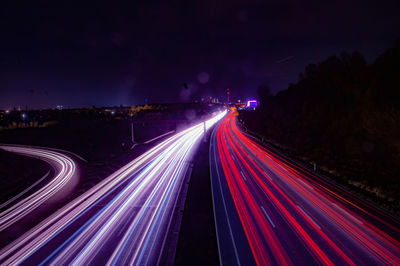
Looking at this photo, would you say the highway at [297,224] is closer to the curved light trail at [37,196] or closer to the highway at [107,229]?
the highway at [107,229]

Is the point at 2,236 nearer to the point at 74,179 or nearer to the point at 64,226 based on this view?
the point at 64,226

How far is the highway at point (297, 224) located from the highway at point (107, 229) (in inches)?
141

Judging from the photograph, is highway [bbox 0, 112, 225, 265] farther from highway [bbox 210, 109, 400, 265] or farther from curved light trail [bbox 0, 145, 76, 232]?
highway [bbox 210, 109, 400, 265]

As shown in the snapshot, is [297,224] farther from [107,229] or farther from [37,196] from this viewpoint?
[37,196]

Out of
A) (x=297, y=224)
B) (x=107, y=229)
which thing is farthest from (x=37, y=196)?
(x=297, y=224)

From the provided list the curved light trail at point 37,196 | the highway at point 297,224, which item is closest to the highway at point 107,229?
the curved light trail at point 37,196

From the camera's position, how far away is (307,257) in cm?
923

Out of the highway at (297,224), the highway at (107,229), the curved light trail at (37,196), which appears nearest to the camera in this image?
the highway at (297,224)

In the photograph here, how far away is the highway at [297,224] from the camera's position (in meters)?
9.38

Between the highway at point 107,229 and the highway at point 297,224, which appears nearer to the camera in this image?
the highway at point 297,224

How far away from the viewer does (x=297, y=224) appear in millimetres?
11758

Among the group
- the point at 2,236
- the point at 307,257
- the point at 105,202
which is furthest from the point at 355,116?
the point at 2,236

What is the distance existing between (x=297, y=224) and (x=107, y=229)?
10.8 meters

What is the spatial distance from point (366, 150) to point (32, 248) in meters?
30.0
